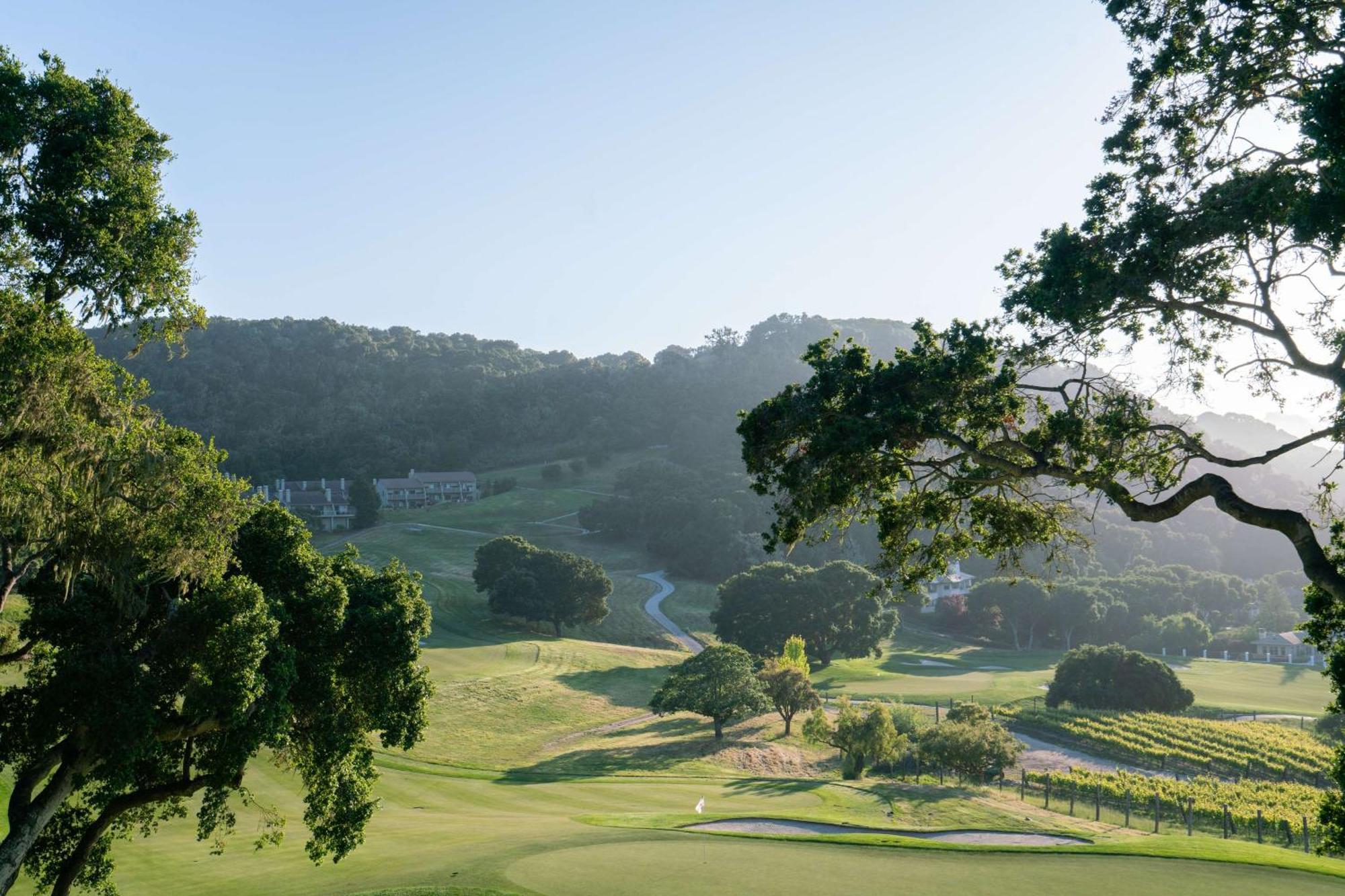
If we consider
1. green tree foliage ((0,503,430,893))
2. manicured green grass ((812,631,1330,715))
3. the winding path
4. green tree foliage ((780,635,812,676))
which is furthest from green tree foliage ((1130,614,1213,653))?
green tree foliage ((0,503,430,893))

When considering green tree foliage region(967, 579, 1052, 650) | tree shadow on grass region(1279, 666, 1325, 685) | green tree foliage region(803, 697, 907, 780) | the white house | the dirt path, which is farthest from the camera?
the dirt path

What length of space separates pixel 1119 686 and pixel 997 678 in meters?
17.4

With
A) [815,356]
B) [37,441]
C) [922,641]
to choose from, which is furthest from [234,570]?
[922,641]

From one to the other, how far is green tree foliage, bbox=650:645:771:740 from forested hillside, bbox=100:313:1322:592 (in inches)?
2370

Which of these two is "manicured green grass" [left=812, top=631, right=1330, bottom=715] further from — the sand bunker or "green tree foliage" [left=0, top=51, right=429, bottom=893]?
"green tree foliage" [left=0, top=51, right=429, bottom=893]

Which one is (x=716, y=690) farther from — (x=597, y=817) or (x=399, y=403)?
(x=399, y=403)

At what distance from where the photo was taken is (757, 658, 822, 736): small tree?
2025 inches

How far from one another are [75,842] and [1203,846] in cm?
2206

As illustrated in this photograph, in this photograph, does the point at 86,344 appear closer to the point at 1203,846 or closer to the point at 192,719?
the point at 192,719

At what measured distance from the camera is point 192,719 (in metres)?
14.0

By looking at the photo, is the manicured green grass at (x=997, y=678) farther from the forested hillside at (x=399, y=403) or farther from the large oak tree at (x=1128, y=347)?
the forested hillside at (x=399, y=403)

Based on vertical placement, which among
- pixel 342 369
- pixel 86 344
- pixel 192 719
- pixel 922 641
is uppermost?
pixel 342 369

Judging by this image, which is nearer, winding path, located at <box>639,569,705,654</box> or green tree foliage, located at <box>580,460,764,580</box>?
winding path, located at <box>639,569,705,654</box>

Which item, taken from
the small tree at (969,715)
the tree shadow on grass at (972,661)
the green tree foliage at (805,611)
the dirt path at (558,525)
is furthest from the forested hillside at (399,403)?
the small tree at (969,715)
